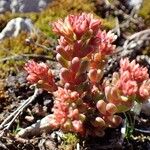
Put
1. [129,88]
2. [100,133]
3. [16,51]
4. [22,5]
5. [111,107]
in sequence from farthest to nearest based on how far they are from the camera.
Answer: [22,5] < [16,51] < [100,133] < [111,107] < [129,88]

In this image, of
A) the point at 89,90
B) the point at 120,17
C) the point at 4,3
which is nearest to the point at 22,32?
the point at 4,3

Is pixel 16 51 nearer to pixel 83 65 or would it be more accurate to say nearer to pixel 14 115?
pixel 14 115

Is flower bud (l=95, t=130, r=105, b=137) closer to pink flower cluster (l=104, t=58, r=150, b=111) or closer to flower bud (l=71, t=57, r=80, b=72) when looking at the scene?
pink flower cluster (l=104, t=58, r=150, b=111)

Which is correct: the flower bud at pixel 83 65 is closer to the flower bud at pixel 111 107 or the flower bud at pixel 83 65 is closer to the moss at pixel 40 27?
the flower bud at pixel 111 107

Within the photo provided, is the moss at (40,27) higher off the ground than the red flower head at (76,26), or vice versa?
the red flower head at (76,26)

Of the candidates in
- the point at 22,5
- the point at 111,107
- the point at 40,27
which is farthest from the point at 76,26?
the point at 22,5

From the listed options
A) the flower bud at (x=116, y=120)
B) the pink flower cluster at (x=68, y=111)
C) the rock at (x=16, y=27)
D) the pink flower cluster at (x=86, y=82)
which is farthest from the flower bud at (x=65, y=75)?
the rock at (x=16, y=27)

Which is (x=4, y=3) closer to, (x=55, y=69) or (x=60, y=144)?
(x=55, y=69)
